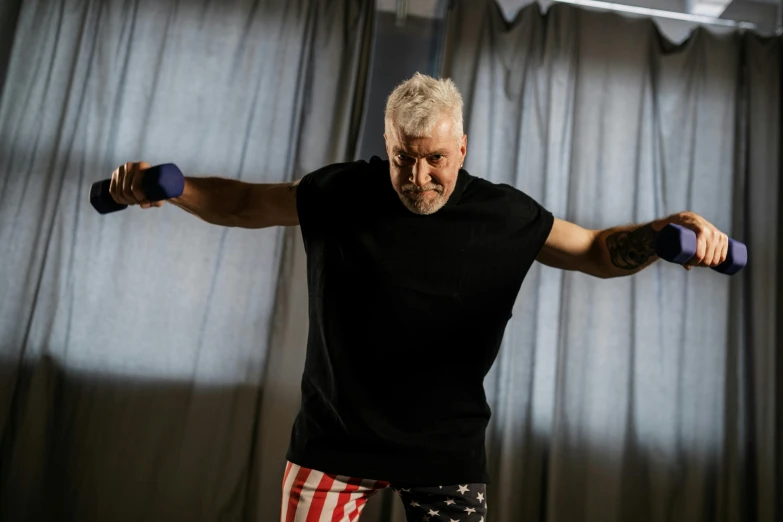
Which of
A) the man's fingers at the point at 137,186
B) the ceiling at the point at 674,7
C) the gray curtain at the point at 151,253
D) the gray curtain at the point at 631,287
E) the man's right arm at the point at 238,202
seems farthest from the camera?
the ceiling at the point at 674,7

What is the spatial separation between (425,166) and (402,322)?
1.19 feet

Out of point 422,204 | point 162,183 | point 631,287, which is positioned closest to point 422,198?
point 422,204

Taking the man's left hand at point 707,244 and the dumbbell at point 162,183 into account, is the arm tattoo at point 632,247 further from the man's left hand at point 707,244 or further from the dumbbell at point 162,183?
the dumbbell at point 162,183

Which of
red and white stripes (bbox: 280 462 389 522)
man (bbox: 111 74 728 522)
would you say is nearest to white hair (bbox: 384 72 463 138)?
man (bbox: 111 74 728 522)

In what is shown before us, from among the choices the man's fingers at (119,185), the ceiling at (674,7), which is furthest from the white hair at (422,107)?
the ceiling at (674,7)

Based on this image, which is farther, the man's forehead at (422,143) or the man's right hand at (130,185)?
the man's forehead at (422,143)

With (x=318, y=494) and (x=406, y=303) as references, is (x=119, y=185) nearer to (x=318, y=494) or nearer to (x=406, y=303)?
(x=406, y=303)

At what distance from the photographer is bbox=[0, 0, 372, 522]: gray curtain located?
2.88 metres

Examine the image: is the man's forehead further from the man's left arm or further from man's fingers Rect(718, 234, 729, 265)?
man's fingers Rect(718, 234, 729, 265)

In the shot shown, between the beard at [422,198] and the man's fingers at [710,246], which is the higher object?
the beard at [422,198]

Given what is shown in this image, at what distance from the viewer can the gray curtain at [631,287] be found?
3053 mm

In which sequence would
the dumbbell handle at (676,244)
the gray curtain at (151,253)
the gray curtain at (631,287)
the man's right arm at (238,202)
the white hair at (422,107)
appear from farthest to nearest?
the gray curtain at (631,287) → the gray curtain at (151,253) → the man's right arm at (238,202) → the white hair at (422,107) → the dumbbell handle at (676,244)

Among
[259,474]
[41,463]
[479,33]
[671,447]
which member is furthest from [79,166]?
[671,447]

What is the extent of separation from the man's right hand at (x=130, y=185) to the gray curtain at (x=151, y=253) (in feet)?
4.95
